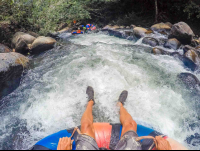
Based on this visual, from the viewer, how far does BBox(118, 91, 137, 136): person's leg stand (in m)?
1.87

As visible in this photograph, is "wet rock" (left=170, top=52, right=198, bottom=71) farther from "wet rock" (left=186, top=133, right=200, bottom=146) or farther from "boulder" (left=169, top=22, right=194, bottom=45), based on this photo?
"wet rock" (left=186, top=133, right=200, bottom=146)

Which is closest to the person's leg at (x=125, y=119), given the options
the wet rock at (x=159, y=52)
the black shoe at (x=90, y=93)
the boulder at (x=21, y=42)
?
the black shoe at (x=90, y=93)

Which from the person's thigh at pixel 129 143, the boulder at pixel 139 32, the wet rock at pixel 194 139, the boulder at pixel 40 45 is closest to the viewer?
the person's thigh at pixel 129 143

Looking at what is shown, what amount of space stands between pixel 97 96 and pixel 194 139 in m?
1.86

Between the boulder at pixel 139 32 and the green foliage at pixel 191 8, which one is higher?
the green foliage at pixel 191 8

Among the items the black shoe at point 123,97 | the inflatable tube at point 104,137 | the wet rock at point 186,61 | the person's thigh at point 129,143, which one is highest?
the person's thigh at point 129,143

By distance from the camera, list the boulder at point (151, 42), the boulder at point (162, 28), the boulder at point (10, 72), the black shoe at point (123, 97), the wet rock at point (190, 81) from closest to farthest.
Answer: the black shoe at point (123, 97), the boulder at point (10, 72), the wet rock at point (190, 81), the boulder at point (151, 42), the boulder at point (162, 28)

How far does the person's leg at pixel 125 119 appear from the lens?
1.87 metres

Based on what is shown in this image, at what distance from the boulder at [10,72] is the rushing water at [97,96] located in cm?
16

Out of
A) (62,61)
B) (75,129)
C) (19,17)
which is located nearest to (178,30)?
(62,61)

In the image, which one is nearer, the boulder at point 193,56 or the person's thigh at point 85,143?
the person's thigh at point 85,143

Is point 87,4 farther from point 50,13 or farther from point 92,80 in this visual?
point 92,80

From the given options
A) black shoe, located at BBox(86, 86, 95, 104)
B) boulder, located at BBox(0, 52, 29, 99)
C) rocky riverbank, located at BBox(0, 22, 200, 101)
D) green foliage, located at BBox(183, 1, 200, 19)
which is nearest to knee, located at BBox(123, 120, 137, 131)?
black shoe, located at BBox(86, 86, 95, 104)

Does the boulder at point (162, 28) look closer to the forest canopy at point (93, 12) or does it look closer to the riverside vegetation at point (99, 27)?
the riverside vegetation at point (99, 27)
